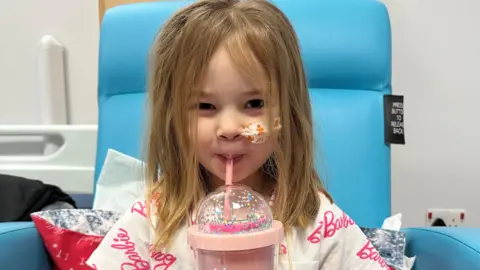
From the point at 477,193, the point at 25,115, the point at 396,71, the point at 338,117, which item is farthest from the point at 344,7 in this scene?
the point at 25,115

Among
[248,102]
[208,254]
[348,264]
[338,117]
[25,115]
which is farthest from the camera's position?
[25,115]

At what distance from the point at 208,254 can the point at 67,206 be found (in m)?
0.78

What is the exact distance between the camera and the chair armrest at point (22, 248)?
83 centimetres

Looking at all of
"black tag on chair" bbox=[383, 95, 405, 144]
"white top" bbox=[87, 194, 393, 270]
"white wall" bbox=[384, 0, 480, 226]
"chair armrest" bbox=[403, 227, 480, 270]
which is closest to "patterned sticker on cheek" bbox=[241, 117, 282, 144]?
"white top" bbox=[87, 194, 393, 270]

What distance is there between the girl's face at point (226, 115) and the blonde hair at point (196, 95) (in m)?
0.01

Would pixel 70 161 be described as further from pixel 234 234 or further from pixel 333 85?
pixel 234 234

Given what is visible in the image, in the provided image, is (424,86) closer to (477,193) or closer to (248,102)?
(477,193)

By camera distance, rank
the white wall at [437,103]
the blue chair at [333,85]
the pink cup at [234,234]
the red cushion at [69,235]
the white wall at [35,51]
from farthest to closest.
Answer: the white wall at [35,51] < the white wall at [437,103] < the blue chair at [333,85] < the red cushion at [69,235] < the pink cup at [234,234]

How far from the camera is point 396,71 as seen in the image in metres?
1.52

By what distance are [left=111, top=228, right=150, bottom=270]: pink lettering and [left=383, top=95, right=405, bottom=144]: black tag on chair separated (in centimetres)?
61

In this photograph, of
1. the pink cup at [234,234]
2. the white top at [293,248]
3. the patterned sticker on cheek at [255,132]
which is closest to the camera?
the pink cup at [234,234]

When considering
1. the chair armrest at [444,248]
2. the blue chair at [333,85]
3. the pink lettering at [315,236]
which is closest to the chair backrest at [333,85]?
the blue chair at [333,85]

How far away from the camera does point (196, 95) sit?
0.73 m

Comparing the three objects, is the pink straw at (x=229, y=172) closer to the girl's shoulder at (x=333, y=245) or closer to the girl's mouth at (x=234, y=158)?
the girl's mouth at (x=234, y=158)
